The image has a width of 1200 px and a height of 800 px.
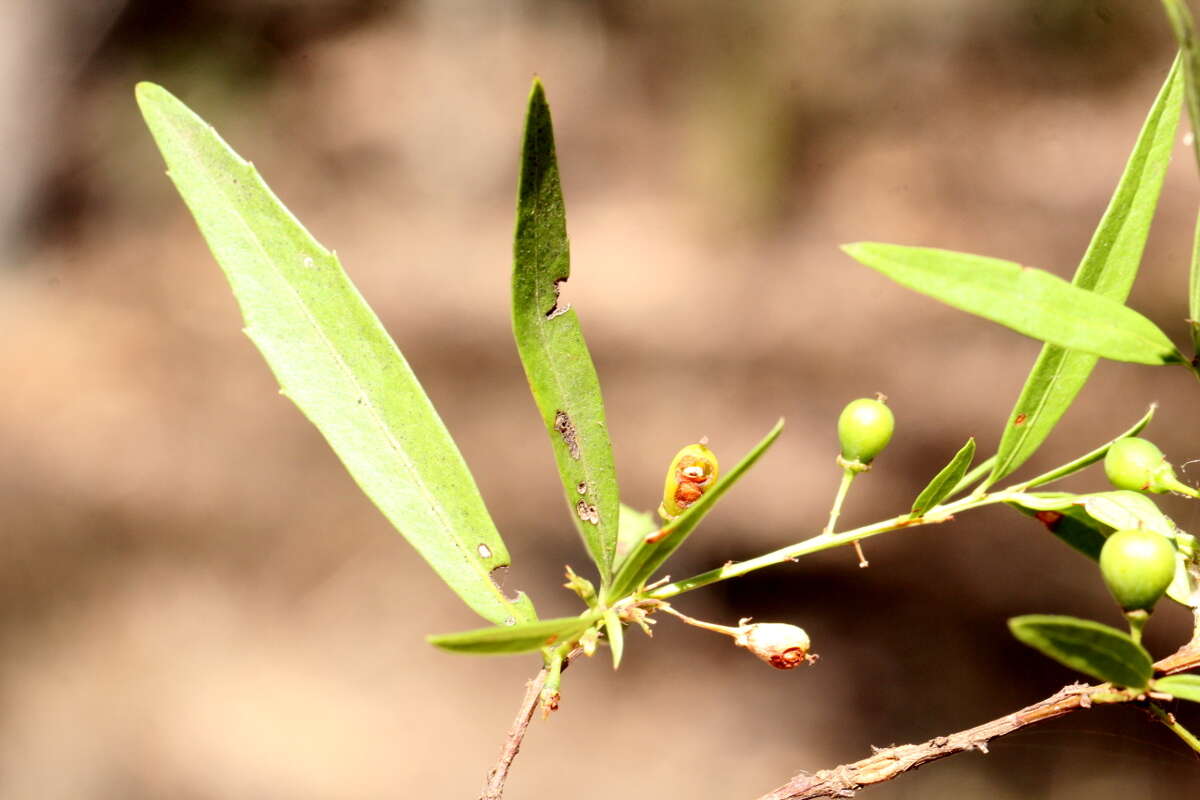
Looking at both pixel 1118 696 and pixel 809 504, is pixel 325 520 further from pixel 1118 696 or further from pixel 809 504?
pixel 1118 696

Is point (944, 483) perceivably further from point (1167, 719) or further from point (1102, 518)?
point (1167, 719)

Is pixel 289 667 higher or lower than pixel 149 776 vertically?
higher

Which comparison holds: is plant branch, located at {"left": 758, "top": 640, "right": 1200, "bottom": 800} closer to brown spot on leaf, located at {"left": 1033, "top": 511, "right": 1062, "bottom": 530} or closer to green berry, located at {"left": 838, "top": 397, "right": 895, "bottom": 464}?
brown spot on leaf, located at {"left": 1033, "top": 511, "right": 1062, "bottom": 530}

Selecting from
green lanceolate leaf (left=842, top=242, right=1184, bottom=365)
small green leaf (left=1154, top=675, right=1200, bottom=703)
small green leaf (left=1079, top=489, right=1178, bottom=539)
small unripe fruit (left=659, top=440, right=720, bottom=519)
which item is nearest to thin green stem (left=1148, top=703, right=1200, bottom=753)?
small green leaf (left=1154, top=675, right=1200, bottom=703)

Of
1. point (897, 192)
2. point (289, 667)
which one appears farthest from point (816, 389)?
point (289, 667)

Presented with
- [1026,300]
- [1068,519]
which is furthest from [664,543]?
[1068,519]

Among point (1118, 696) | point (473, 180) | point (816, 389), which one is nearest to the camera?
point (1118, 696)

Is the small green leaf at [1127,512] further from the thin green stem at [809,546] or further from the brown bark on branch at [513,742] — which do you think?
the brown bark on branch at [513,742]
